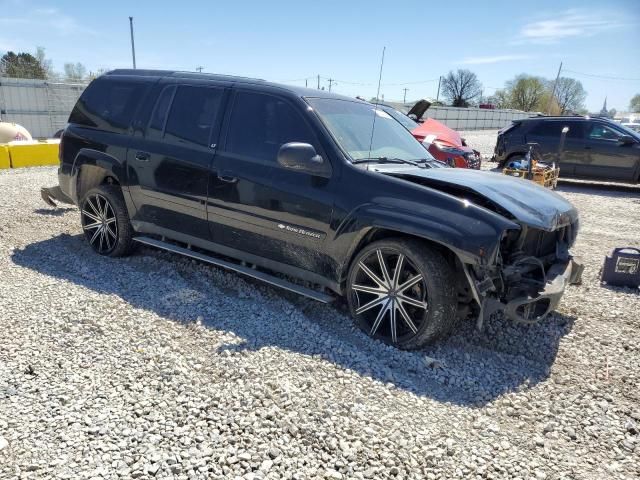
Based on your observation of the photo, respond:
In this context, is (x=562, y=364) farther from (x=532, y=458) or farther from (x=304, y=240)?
(x=304, y=240)

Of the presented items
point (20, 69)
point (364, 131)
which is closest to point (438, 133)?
point (364, 131)

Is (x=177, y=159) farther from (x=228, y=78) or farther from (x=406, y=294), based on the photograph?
(x=406, y=294)

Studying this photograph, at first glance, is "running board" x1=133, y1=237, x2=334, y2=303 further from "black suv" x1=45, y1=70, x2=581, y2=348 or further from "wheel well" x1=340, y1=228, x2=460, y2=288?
"wheel well" x1=340, y1=228, x2=460, y2=288

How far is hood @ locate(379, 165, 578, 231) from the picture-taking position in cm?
352

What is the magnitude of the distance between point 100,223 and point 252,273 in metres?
2.19

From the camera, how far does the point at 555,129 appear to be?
12.9m

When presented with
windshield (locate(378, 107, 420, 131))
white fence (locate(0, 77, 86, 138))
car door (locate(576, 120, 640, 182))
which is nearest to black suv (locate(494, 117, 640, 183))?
car door (locate(576, 120, 640, 182))

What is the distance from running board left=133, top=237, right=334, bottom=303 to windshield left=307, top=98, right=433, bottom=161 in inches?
44.1

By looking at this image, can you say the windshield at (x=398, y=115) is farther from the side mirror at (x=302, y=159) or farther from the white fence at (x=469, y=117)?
the white fence at (x=469, y=117)

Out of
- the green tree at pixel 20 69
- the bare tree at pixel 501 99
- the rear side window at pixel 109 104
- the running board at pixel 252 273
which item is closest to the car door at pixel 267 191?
the running board at pixel 252 273

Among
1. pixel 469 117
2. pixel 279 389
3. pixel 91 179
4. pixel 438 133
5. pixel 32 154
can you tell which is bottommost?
pixel 279 389

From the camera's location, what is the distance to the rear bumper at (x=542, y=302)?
340 cm

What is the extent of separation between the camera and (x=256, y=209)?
4172 mm

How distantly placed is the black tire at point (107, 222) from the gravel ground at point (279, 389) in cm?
54
